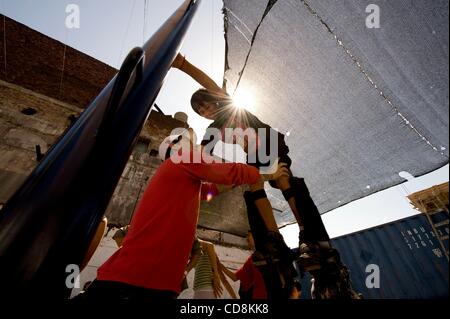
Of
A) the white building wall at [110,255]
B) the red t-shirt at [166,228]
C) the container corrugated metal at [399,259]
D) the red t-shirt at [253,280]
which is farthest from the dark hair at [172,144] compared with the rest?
the container corrugated metal at [399,259]

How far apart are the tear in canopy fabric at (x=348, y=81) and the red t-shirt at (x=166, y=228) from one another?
2.39 metres

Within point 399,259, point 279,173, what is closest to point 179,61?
point 279,173

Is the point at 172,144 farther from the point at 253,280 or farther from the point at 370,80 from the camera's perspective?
the point at 370,80

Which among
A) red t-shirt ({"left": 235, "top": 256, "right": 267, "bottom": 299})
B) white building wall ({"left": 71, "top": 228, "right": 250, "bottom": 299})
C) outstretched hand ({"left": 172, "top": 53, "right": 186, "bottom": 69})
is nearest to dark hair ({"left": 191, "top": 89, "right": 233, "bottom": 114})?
outstretched hand ({"left": 172, "top": 53, "right": 186, "bottom": 69})

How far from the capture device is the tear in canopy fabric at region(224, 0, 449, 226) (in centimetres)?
248

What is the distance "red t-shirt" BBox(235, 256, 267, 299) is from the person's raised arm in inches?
94.7

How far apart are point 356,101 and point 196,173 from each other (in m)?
2.96

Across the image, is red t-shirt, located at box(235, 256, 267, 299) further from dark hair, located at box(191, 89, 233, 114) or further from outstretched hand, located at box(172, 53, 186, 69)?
outstretched hand, located at box(172, 53, 186, 69)

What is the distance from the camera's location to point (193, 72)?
5.27 ft

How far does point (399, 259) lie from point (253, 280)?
5.83 m

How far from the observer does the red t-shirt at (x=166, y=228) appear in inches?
48.0

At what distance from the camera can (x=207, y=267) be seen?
322 cm

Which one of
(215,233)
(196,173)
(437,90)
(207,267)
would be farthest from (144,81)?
(215,233)
